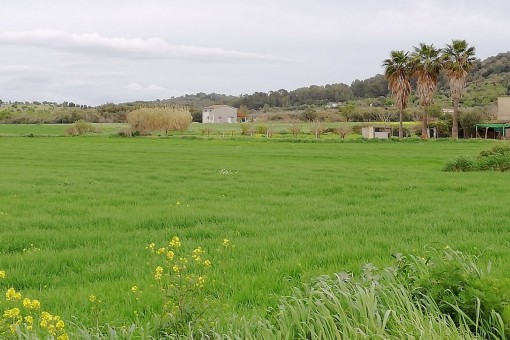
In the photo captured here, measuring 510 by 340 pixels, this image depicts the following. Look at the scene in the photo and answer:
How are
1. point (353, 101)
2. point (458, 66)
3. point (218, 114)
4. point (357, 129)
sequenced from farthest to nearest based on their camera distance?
1. point (353, 101)
2. point (218, 114)
3. point (357, 129)
4. point (458, 66)

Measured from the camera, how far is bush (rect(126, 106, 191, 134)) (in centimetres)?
9062

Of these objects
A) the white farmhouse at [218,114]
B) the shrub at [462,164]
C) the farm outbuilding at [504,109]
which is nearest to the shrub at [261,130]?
the farm outbuilding at [504,109]

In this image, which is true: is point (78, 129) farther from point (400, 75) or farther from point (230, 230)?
point (230, 230)

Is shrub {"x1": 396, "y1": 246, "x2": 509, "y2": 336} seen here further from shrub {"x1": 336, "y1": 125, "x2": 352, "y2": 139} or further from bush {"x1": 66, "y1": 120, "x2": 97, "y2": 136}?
bush {"x1": 66, "y1": 120, "x2": 97, "y2": 136}

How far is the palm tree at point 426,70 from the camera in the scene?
65312 mm

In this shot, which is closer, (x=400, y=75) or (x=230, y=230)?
(x=230, y=230)

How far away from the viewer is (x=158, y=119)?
307 ft

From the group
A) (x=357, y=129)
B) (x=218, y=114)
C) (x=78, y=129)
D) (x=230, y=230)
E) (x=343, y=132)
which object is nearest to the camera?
(x=230, y=230)

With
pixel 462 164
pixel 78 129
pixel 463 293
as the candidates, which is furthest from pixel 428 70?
pixel 463 293

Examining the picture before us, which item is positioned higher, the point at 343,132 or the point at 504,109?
the point at 504,109

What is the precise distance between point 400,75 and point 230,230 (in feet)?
200

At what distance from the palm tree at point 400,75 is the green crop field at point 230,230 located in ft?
159

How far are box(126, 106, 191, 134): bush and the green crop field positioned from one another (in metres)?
70.1

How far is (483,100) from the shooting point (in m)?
119
